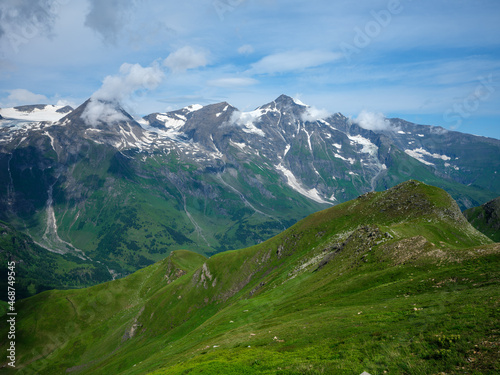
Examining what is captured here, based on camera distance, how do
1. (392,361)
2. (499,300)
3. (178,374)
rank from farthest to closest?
(178,374) → (499,300) → (392,361)

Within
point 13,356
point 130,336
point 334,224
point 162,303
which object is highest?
point 334,224

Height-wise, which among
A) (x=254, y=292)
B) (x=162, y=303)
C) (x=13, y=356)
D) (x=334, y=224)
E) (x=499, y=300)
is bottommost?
(x=13, y=356)

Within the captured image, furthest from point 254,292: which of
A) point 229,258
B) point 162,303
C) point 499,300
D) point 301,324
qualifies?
point 499,300

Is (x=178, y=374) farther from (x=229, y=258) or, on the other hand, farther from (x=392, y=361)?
(x=229, y=258)

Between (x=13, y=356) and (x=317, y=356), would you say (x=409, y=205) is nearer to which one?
(x=317, y=356)

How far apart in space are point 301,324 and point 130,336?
6401 inches

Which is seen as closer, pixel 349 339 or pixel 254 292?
pixel 349 339

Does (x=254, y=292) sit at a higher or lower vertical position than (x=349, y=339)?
lower

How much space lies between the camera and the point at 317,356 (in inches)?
1239

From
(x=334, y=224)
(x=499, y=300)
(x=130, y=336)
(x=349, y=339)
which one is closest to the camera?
(x=499, y=300)

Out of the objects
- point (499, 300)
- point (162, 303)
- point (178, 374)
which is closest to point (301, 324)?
point (178, 374)

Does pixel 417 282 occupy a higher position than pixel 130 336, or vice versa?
pixel 417 282

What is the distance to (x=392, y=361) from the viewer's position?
25.9 m

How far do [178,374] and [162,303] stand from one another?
15597 cm
